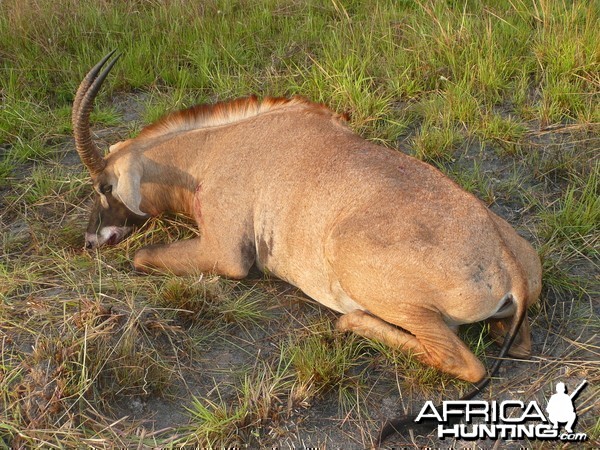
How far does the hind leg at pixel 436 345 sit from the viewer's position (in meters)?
4.16

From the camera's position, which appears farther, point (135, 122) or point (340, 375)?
point (135, 122)

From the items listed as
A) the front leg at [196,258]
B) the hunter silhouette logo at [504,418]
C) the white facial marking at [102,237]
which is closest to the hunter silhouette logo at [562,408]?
the hunter silhouette logo at [504,418]

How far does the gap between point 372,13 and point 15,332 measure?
15.1 ft

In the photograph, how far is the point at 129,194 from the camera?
17.4 feet

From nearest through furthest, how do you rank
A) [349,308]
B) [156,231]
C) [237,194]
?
[349,308], [237,194], [156,231]

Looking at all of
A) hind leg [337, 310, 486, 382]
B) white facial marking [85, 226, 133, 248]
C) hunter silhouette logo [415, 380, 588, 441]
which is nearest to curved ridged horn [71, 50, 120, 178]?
white facial marking [85, 226, 133, 248]

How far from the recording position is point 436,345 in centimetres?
424

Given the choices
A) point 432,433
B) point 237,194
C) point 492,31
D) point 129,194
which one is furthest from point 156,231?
point 492,31

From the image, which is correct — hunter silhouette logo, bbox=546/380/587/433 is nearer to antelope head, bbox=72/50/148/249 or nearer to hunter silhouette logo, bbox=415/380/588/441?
hunter silhouette logo, bbox=415/380/588/441

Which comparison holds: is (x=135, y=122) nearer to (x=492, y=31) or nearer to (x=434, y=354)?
(x=492, y=31)

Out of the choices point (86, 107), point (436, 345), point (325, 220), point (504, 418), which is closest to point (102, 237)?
point (86, 107)

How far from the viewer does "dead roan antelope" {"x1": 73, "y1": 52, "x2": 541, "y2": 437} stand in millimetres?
4188

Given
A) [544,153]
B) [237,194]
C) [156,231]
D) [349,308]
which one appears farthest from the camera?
[544,153]

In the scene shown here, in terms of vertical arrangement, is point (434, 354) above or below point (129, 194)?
below
